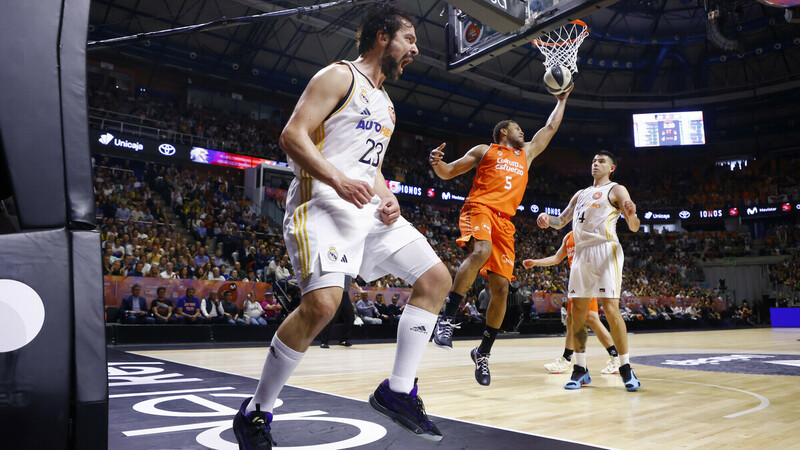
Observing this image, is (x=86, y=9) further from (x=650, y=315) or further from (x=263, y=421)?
(x=650, y=315)

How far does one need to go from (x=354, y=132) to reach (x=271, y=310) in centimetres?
978

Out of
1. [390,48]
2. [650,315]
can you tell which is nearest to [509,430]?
[390,48]

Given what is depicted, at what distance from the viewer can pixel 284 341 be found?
7.64 ft

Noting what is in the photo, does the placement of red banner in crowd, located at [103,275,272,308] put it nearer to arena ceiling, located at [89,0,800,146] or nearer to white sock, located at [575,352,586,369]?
white sock, located at [575,352,586,369]

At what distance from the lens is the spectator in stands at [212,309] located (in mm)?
10766

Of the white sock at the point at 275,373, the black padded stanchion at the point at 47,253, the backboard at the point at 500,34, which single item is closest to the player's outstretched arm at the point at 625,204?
the backboard at the point at 500,34

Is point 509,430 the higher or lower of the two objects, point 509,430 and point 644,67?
the lower

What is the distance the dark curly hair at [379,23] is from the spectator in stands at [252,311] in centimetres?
933

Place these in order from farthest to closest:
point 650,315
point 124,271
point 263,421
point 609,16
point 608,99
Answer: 1. point 608,99
2. point 609,16
3. point 650,315
4. point 124,271
5. point 263,421

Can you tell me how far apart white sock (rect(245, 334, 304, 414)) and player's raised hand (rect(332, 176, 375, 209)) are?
0.66m

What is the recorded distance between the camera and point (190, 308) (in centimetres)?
1060

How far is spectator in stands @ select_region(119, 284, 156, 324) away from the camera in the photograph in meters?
9.80

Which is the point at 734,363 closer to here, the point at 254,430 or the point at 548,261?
the point at 548,261

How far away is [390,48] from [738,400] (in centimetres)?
348
